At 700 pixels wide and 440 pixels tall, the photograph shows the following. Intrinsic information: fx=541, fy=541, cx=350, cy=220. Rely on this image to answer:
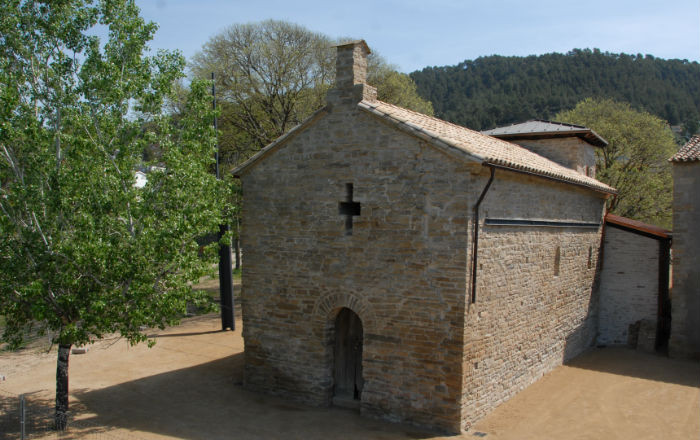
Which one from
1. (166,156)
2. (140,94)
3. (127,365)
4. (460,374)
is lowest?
(127,365)

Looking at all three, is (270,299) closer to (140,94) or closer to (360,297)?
(360,297)

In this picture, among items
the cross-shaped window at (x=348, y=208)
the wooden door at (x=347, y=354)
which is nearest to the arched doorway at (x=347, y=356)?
the wooden door at (x=347, y=354)

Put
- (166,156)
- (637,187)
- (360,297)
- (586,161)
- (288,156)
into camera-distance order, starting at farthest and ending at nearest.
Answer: (637,187) < (586,161) < (288,156) < (360,297) < (166,156)

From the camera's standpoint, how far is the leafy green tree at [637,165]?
2472 cm

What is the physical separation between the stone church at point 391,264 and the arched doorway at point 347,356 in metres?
0.02

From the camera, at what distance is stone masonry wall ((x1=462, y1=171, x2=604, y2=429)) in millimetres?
9734

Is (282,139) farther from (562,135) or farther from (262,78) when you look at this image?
(262,78)

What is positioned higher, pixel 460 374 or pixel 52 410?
pixel 460 374

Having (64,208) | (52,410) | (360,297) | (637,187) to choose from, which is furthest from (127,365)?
(637,187)

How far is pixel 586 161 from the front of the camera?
17734 mm

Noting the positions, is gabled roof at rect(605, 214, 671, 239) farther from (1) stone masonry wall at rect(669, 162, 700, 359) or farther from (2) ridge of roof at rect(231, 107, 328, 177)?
(2) ridge of roof at rect(231, 107, 328, 177)

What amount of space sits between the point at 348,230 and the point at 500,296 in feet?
10.4

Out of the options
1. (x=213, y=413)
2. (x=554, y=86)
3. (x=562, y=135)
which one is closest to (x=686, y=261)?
(x=562, y=135)

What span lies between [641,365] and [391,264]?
8272 mm
